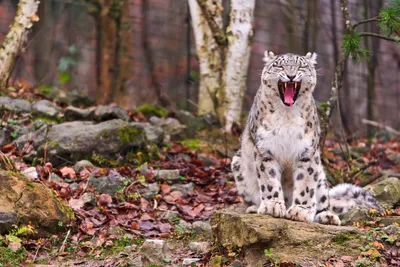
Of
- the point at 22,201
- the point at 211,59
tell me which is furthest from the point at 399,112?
the point at 22,201

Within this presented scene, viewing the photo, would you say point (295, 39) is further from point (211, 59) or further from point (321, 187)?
point (321, 187)

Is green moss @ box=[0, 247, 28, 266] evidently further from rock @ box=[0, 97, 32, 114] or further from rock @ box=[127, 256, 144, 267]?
rock @ box=[0, 97, 32, 114]

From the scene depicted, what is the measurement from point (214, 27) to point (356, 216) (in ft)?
16.1

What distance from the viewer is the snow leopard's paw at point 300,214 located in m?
6.20

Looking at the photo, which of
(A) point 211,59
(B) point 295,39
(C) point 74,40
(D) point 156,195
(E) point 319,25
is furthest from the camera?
(C) point 74,40

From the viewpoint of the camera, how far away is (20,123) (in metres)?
9.36

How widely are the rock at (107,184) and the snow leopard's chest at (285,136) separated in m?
2.03

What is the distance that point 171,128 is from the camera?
10547 mm

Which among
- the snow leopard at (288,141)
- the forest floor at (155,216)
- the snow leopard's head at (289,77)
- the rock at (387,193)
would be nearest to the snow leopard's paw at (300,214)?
the snow leopard at (288,141)

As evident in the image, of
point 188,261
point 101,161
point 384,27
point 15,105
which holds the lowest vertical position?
point 188,261

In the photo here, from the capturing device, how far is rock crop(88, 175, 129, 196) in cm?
766

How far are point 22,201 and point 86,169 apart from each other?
1.73 metres

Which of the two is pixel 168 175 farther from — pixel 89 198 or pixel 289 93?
pixel 289 93

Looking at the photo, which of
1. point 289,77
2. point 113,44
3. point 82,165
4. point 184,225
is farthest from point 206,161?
point 113,44
